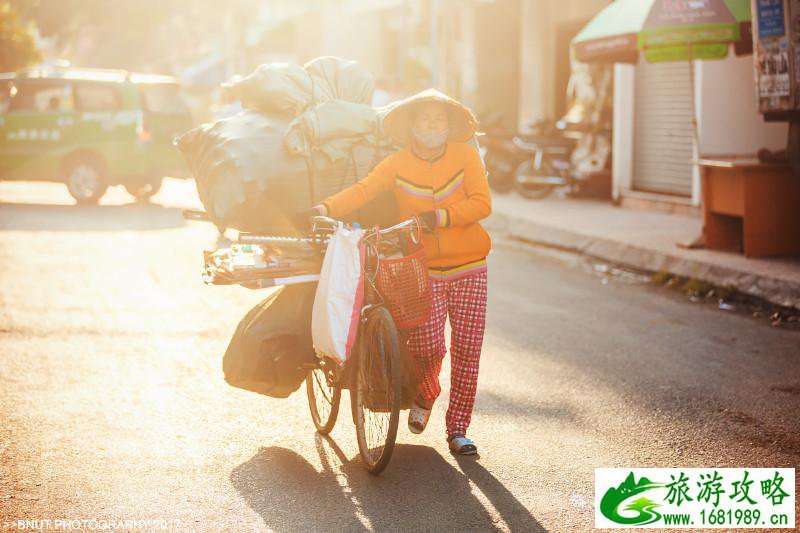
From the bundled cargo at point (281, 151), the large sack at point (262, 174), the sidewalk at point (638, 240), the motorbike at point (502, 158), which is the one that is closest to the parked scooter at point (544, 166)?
the sidewalk at point (638, 240)

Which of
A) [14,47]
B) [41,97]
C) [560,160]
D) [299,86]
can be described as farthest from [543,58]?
[14,47]

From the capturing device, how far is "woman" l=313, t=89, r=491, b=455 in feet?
17.6

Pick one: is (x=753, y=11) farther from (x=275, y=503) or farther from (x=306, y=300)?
(x=275, y=503)

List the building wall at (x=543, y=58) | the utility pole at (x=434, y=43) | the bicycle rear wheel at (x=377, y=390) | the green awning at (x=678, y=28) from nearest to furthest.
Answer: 1. the bicycle rear wheel at (x=377, y=390)
2. the green awning at (x=678, y=28)
3. the building wall at (x=543, y=58)
4. the utility pole at (x=434, y=43)

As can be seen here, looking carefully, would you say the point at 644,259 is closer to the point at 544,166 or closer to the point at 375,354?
the point at 544,166

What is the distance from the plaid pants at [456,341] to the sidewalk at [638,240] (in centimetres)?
478

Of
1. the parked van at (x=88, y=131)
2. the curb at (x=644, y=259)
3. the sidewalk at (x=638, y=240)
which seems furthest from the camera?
the parked van at (x=88, y=131)

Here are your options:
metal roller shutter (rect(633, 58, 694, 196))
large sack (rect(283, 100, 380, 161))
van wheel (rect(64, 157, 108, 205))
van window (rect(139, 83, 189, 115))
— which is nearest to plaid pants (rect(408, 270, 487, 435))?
large sack (rect(283, 100, 380, 161))

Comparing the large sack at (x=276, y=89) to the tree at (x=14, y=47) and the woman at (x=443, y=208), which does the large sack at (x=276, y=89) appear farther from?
the tree at (x=14, y=47)

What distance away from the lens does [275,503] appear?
482cm

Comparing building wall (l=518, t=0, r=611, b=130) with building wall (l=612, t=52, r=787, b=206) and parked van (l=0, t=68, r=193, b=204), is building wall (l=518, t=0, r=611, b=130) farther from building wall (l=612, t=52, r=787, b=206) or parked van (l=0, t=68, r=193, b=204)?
parked van (l=0, t=68, r=193, b=204)

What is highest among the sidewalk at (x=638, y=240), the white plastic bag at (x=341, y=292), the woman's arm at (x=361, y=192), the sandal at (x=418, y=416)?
the woman's arm at (x=361, y=192)

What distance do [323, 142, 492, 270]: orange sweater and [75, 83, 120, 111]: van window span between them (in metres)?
13.9

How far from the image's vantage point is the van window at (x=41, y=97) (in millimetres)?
18438
